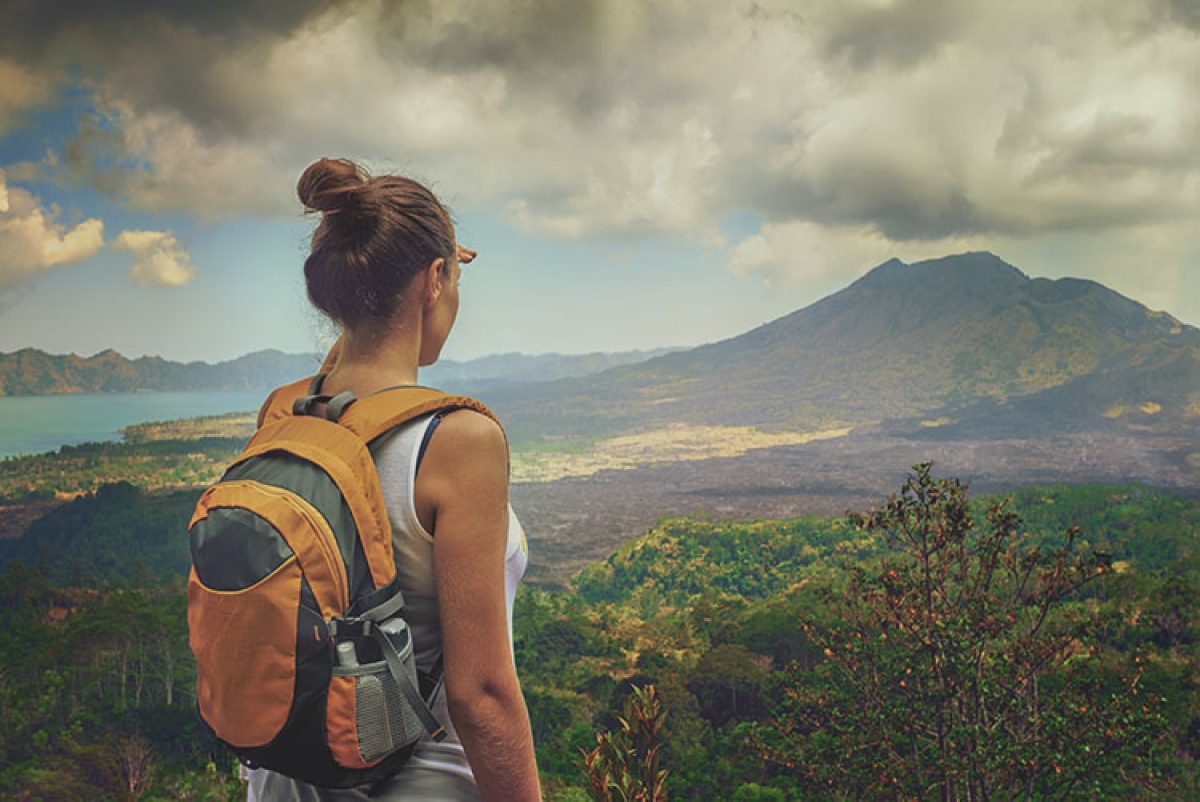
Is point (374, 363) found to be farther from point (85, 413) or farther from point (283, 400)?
point (85, 413)

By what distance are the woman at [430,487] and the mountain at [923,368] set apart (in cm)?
8779

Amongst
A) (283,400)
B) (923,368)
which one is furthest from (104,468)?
(923,368)

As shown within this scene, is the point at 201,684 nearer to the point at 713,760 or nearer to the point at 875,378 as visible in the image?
the point at 713,760

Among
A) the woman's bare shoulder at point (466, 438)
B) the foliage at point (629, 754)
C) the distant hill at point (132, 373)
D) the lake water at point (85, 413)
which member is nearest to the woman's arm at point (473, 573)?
the woman's bare shoulder at point (466, 438)

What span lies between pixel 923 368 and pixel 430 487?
11154 cm

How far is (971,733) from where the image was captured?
18.1ft

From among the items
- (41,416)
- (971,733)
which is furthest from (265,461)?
(41,416)

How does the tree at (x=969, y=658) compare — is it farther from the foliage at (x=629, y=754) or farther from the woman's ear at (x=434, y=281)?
the woman's ear at (x=434, y=281)

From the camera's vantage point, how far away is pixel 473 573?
0.65 meters

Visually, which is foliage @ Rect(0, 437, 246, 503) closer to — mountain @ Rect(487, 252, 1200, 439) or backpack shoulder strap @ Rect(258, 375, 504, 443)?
backpack shoulder strap @ Rect(258, 375, 504, 443)

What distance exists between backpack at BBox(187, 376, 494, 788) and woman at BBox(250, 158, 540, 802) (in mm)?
28

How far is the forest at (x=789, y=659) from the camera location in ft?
16.2

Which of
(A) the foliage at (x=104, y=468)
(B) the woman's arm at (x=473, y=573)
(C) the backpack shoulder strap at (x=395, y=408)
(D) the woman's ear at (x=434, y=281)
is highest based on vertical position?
(D) the woman's ear at (x=434, y=281)

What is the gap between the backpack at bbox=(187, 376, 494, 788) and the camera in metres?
0.62
